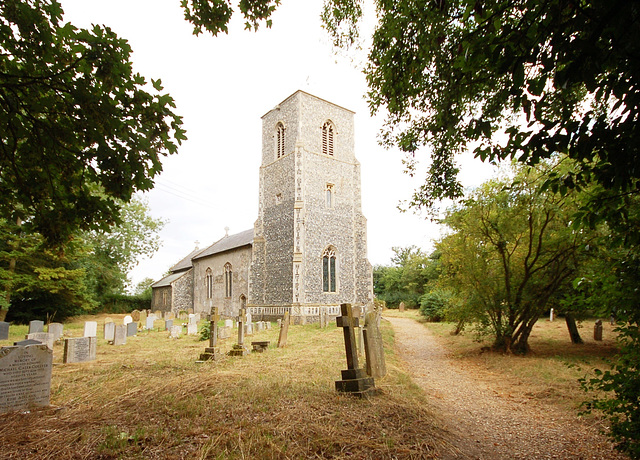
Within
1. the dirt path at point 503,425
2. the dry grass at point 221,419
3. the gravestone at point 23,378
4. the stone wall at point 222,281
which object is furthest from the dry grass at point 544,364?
the stone wall at point 222,281

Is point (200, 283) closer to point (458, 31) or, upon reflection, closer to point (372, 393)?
point (372, 393)

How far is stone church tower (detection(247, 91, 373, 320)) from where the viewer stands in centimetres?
2188

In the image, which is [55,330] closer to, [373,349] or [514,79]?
[373,349]

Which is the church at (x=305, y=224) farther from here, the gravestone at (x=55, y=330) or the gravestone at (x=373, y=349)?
the gravestone at (x=373, y=349)

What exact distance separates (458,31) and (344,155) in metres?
20.2

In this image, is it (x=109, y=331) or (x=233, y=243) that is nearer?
(x=109, y=331)

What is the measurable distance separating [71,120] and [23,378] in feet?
11.5

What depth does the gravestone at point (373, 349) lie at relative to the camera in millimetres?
6586

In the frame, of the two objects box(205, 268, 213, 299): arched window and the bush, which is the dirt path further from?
box(205, 268, 213, 299): arched window

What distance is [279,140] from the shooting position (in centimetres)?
2494

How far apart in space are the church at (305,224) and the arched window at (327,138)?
0.07 meters

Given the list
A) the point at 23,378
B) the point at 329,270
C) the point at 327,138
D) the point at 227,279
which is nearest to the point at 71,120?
the point at 23,378

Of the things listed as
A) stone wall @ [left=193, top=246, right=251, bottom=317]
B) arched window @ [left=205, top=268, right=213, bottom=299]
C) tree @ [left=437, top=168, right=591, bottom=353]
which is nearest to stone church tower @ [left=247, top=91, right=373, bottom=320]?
stone wall @ [left=193, top=246, right=251, bottom=317]

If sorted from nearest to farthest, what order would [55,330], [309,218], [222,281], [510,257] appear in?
[510,257], [55,330], [309,218], [222,281]
